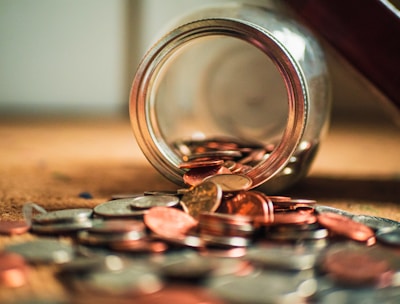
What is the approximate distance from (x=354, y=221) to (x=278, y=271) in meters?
0.23

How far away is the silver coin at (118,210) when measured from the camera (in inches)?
33.0

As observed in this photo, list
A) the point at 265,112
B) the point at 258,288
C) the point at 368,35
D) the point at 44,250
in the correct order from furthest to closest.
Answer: the point at 265,112, the point at 368,35, the point at 44,250, the point at 258,288

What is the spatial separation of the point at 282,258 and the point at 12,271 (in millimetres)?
323

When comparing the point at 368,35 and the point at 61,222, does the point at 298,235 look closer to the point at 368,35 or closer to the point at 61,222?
the point at 61,222

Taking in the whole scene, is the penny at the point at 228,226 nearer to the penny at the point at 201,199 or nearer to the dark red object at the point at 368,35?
the penny at the point at 201,199

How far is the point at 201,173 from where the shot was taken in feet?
3.21

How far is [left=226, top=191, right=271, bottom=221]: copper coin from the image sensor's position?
0.82m

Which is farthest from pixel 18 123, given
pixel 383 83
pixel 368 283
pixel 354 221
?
pixel 368 283

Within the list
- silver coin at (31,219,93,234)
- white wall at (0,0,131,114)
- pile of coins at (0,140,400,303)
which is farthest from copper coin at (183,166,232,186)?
white wall at (0,0,131,114)

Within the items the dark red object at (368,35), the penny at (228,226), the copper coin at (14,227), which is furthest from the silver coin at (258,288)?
the dark red object at (368,35)

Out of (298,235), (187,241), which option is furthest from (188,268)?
(298,235)

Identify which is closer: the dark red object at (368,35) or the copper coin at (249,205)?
the copper coin at (249,205)

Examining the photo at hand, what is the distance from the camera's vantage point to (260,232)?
31.7 inches

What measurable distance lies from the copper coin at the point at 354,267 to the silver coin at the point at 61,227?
13.7 inches
